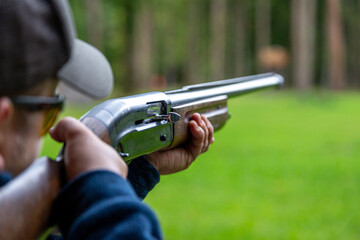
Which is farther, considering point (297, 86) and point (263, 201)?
point (297, 86)

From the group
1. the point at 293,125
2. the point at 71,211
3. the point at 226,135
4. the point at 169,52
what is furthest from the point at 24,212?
the point at 169,52

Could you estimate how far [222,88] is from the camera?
2.66 m

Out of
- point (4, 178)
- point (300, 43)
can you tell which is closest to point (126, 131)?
point (4, 178)

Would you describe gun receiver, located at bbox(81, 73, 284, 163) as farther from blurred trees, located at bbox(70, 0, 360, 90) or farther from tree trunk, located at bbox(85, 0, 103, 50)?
blurred trees, located at bbox(70, 0, 360, 90)

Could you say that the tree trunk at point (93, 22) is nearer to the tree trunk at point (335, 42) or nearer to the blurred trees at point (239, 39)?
the blurred trees at point (239, 39)

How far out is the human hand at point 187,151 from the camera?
7.18 feet

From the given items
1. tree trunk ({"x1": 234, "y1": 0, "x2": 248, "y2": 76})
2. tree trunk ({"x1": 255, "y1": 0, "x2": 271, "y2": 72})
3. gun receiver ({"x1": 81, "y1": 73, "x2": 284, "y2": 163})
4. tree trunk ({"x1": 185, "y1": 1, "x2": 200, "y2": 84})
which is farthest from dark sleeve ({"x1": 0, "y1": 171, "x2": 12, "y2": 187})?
tree trunk ({"x1": 234, "y1": 0, "x2": 248, "y2": 76})

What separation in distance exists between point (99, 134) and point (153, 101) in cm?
40

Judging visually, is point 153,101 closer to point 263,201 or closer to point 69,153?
point 69,153

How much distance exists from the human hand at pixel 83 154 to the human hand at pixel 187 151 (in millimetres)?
925

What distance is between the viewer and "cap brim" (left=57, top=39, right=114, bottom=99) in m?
1.19

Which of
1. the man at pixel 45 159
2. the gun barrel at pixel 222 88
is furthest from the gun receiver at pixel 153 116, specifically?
the man at pixel 45 159

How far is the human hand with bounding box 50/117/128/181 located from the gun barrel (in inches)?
32.4

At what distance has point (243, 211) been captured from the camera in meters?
6.07
